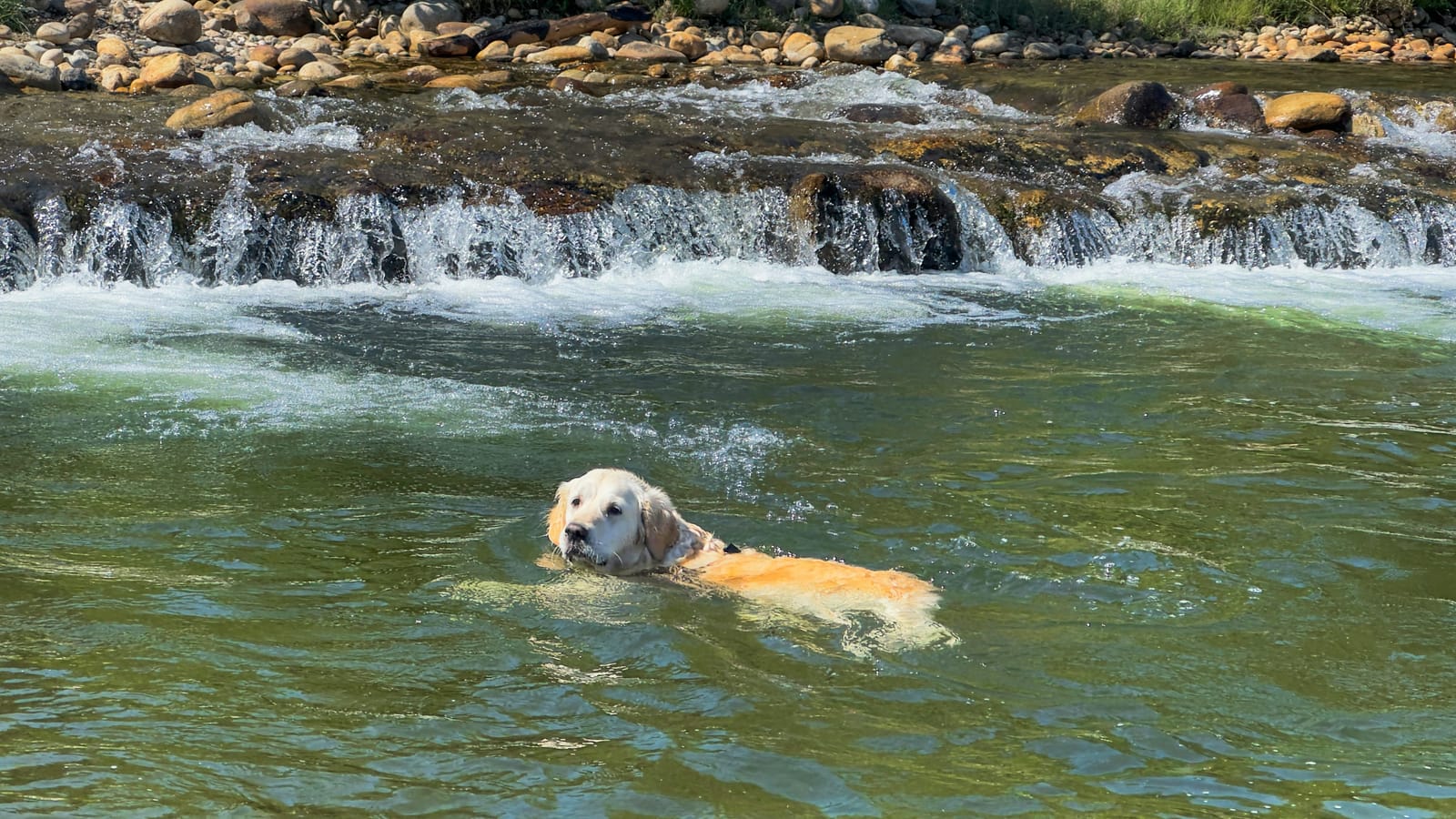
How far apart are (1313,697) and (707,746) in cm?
179

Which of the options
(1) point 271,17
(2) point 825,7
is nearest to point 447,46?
(1) point 271,17

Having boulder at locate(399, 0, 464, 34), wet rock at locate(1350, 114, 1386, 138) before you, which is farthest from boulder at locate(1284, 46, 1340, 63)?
boulder at locate(399, 0, 464, 34)

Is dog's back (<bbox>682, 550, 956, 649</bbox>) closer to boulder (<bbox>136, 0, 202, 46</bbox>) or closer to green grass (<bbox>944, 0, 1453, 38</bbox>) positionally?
boulder (<bbox>136, 0, 202, 46</bbox>)

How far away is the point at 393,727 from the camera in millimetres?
3857

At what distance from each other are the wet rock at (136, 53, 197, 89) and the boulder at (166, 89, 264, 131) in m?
2.98

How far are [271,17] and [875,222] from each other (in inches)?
476

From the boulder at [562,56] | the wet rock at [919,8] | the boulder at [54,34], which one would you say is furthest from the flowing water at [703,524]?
the wet rock at [919,8]

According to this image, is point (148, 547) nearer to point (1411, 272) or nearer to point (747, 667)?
point (747, 667)

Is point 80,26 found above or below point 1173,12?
below

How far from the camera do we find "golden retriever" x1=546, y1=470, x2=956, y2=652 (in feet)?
15.8

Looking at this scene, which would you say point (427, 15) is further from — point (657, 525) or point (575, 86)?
point (657, 525)

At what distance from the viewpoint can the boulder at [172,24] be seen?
A: 20328mm

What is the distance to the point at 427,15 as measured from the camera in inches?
876

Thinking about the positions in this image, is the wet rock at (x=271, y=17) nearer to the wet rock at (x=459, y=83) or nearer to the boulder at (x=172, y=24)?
the boulder at (x=172, y=24)
